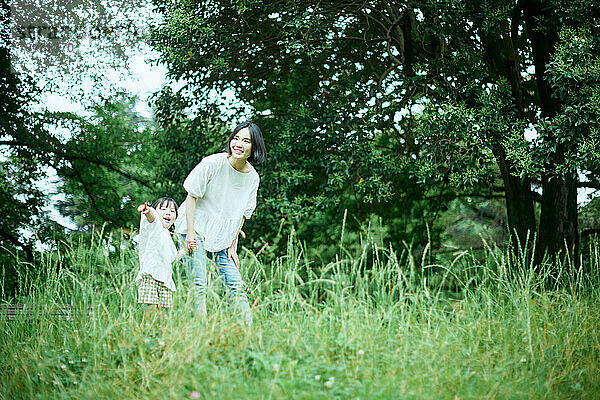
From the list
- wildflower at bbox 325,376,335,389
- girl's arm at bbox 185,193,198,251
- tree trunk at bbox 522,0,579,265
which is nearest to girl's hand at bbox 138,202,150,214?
girl's arm at bbox 185,193,198,251

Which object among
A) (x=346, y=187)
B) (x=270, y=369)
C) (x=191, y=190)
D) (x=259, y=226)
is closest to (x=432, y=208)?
(x=346, y=187)

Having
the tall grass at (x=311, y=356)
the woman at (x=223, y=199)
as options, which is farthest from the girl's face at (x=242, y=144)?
the tall grass at (x=311, y=356)

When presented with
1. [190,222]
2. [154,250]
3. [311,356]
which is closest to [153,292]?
[154,250]

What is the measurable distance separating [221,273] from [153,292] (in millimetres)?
548

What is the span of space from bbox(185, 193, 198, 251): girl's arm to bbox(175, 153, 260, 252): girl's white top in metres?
0.06

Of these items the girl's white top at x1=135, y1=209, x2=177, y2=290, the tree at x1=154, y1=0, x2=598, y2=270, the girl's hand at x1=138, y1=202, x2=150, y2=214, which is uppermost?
the tree at x1=154, y1=0, x2=598, y2=270

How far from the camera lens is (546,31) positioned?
6723 mm

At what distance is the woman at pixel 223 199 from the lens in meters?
4.66

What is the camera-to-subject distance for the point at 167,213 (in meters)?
5.05

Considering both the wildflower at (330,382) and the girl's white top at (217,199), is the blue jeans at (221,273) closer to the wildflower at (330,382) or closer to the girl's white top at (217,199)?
the girl's white top at (217,199)

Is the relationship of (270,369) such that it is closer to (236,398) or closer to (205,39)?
(236,398)

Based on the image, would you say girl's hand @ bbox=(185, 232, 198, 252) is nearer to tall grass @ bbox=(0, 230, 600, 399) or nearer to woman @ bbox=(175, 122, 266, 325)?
woman @ bbox=(175, 122, 266, 325)

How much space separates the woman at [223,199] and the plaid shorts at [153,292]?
9.9 inches

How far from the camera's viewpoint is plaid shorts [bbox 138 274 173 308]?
4520mm
